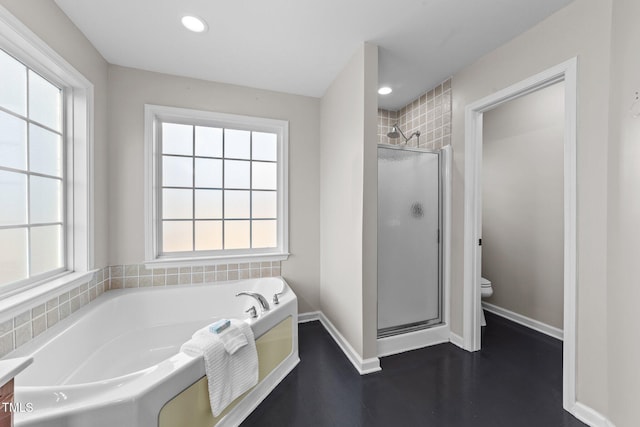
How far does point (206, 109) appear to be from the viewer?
2.43 metres

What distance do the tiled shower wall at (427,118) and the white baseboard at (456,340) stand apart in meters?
1.72

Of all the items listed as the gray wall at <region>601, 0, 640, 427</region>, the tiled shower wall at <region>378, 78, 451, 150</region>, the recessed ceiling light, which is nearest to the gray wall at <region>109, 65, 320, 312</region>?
the recessed ceiling light

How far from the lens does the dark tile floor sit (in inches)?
56.9

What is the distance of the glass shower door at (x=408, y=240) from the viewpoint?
2.16 m

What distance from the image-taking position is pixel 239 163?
2.65 m

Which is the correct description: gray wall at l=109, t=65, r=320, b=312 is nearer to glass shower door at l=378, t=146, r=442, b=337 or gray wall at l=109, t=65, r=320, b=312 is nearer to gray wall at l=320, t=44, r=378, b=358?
gray wall at l=320, t=44, r=378, b=358

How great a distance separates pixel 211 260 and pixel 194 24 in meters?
1.89

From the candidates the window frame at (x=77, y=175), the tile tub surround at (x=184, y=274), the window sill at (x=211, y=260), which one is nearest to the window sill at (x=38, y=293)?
the window frame at (x=77, y=175)

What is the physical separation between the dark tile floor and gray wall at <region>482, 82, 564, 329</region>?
50cm

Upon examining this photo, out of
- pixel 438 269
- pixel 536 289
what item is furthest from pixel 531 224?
pixel 438 269

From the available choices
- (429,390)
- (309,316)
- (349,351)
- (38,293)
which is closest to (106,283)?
(38,293)

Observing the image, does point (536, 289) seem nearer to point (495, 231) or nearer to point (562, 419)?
point (495, 231)

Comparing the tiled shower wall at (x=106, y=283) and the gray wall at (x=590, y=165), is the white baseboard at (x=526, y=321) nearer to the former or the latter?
the gray wall at (x=590, y=165)

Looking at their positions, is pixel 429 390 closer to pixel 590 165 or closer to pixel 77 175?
pixel 590 165
